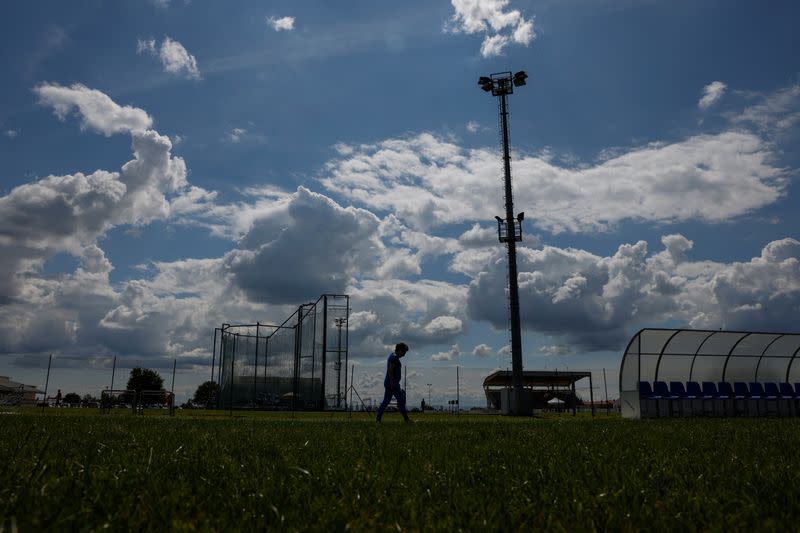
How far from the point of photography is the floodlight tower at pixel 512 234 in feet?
95.9

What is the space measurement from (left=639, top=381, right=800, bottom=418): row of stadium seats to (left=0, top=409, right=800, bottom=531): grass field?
18036 millimetres

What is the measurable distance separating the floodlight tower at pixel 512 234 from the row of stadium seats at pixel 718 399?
7.02 metres

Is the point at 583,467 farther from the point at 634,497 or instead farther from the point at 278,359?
the point at 278,359

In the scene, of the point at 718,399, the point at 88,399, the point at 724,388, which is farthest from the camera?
the point at 88,399

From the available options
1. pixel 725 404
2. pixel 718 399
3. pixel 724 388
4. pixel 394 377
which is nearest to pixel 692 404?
pixel 718 399

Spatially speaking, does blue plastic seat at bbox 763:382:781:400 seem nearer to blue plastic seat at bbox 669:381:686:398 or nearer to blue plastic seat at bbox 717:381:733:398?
blue plastic seat at bbox 717:381:733:398

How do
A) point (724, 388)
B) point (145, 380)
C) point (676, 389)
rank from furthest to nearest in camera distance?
point (145, 380)
point (724, 388)
point (676, 389)

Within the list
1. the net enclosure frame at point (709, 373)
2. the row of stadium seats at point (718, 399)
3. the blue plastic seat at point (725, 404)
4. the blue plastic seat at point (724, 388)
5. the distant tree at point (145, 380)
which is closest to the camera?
the row of stadium seats at point (718, 399)

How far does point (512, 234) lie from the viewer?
3052cm

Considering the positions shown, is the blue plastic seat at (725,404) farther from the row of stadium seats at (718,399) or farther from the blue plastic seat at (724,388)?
the blue plastic seat at (724,388)

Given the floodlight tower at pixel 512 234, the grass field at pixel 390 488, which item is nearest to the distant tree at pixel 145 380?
the floodlight tower at pixel 512 234

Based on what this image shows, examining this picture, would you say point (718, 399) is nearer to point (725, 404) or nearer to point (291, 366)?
point (725, 404)

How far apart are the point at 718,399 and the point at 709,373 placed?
3.79 m

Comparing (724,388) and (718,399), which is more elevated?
(724,388)
